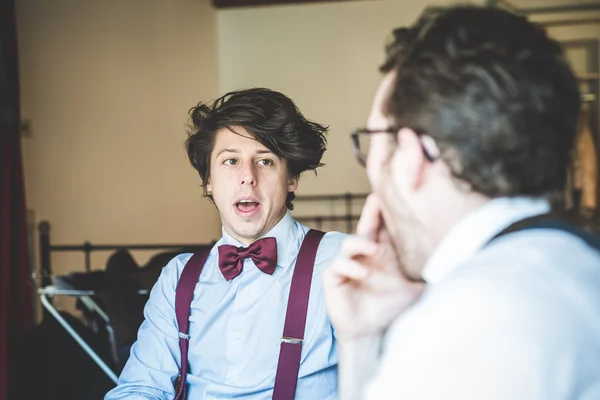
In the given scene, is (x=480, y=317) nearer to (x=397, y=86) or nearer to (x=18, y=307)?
(x=397, y=86)

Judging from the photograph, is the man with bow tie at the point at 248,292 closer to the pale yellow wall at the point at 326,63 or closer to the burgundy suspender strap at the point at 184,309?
the burgundy suspender strap at the point at 184,309

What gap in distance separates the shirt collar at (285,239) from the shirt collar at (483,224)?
3.04 feet

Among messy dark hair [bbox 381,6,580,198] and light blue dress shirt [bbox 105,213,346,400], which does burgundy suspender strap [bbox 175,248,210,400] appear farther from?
messy dark hair [bbox 381,6,580,198]

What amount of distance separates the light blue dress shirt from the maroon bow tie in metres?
0.03

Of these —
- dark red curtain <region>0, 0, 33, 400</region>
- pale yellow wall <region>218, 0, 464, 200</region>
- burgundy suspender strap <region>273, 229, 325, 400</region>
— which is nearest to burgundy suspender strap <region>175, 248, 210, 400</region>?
burgundy suspender strap <region>273, 229, 325, 400</region>

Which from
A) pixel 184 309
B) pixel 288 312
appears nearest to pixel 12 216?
pixel 184 309

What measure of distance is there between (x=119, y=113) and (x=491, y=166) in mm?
4262

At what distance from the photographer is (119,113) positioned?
4797 mm

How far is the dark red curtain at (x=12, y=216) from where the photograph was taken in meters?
3.12

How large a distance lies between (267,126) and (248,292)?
475 millimetres

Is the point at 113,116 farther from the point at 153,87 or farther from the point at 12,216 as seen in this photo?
the point at 12,216

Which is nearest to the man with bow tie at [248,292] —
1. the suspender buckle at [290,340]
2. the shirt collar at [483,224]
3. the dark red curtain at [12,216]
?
the suspender buckle at [290,340]

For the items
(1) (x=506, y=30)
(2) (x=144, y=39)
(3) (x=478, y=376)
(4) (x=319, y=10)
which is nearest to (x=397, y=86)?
(1) (x=506, y=30)

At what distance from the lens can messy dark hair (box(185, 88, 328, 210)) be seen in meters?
1.86
